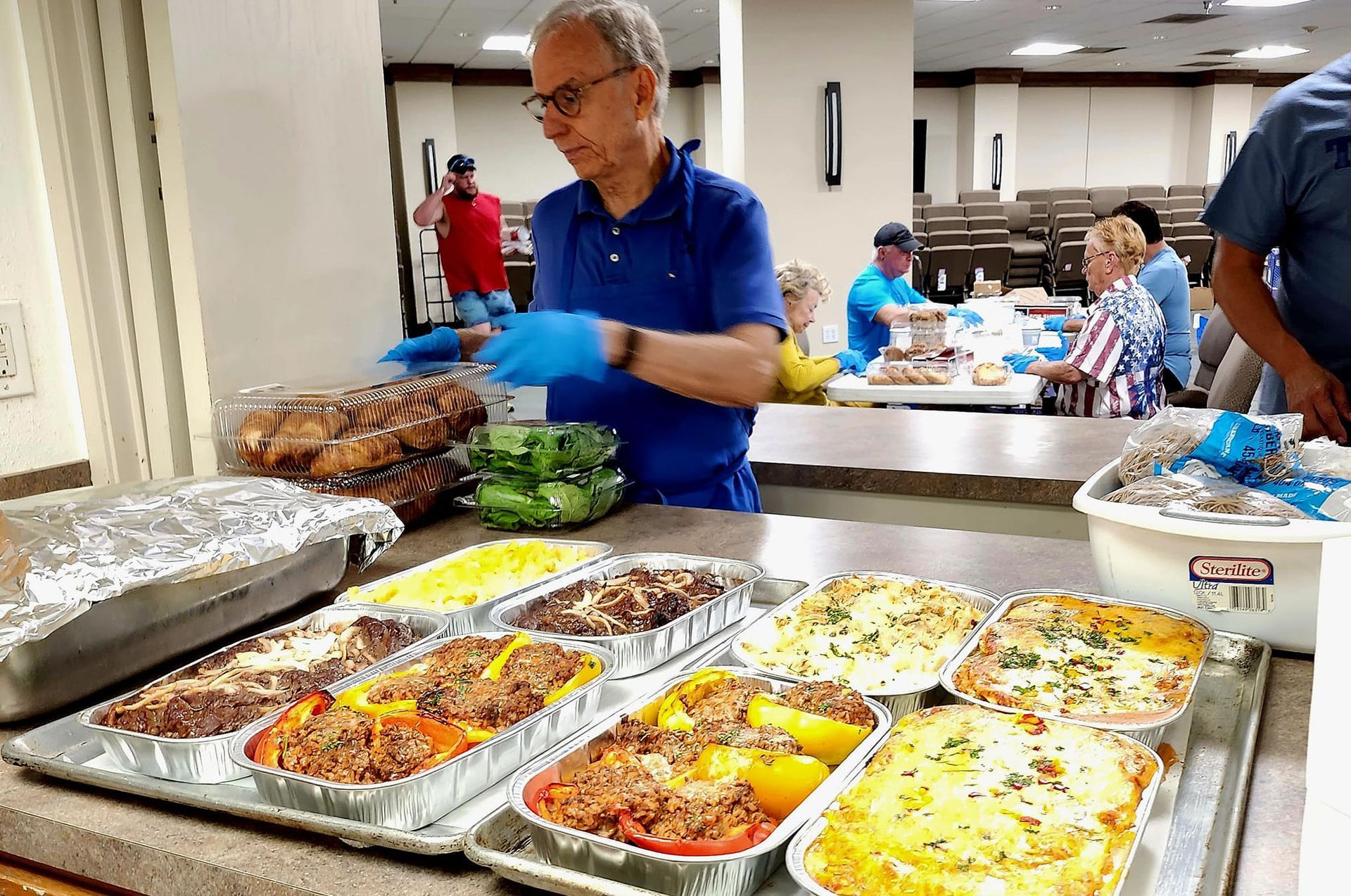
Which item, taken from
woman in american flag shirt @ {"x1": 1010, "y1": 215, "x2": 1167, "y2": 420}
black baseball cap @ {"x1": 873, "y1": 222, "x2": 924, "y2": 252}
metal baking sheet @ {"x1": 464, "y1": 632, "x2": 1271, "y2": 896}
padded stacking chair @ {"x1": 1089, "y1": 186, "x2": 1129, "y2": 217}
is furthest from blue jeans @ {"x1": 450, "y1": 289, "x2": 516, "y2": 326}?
padded stacking chair @ {"x1": 1089, "y1": 186, "x2": 1129, "y2": 217}

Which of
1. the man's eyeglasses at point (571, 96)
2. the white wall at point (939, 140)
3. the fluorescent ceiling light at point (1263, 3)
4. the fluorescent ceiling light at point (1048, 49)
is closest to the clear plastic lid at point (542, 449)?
the man's eyeglasses at point (571, 96)

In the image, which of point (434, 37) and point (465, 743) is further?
point (434, 37)

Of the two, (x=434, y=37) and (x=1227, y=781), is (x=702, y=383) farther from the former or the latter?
(x=434, y=37)

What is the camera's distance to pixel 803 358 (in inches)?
177

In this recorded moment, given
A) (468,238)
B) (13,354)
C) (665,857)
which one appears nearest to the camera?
(665,857)

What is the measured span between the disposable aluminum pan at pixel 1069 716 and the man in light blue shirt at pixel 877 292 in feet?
14.9

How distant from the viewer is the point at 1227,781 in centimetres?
89

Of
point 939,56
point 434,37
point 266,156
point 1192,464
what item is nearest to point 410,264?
point 434,37

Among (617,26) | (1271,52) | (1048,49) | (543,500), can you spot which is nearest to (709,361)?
(543,500)

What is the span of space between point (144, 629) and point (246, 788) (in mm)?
342

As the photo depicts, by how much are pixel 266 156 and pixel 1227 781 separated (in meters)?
1.96

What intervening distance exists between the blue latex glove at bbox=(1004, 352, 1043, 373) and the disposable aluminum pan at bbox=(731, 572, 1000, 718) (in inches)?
137

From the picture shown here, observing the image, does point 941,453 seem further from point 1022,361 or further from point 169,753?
point 1022,361

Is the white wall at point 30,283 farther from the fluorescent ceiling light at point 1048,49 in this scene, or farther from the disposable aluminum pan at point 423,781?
the fluorescent ceiling light at point 1048,49
